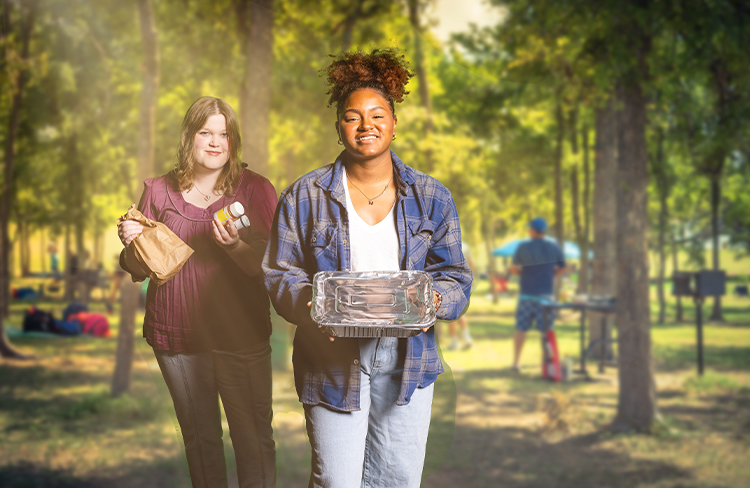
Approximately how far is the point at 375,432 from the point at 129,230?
88 centimetres

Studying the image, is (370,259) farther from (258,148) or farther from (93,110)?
(93,110)

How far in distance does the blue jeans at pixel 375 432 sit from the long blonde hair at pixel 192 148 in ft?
1.97

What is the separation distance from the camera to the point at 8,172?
5.82m

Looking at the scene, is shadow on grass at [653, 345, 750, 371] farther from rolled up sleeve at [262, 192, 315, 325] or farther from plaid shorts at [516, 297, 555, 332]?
rolled up sleeve at [262, 192, 315, 325]

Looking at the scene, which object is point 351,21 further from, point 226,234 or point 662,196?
point 662,196

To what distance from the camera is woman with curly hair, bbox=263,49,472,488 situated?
5.10 ft

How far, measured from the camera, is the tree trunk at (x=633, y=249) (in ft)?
20.8

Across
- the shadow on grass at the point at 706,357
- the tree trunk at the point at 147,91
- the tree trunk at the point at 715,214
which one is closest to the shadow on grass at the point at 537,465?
the shadow on grass at the point at 706,357

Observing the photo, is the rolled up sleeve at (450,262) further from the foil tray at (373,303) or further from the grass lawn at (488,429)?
the grass lawn at (488,429)

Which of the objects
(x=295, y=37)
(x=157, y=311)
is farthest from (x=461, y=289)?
(x=295, y=37)

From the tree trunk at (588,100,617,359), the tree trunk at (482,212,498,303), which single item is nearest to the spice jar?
the tree trunk at (482,212,498,303)

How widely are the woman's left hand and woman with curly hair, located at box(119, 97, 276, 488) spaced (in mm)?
16

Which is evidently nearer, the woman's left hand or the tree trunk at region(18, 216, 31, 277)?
the woman's left hand

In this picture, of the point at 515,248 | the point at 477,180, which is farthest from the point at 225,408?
the point at 515,248
